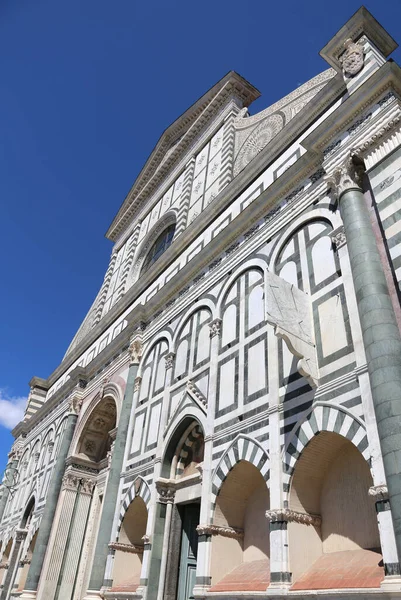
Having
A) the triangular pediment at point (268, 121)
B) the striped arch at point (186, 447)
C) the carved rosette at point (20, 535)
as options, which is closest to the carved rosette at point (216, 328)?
the striped arch at point (186, 447)

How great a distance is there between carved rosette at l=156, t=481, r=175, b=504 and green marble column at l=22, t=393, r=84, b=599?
768cm

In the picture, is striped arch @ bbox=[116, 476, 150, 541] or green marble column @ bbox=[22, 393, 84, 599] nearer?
striped arch @ bbox=[116, 476, 150, 541]

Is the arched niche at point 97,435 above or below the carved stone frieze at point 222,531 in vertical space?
above

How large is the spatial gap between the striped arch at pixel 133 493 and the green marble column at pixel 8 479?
15.1 meters

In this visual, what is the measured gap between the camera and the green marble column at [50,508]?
1522 centimetres

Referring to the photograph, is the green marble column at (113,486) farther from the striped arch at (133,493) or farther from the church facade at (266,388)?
the striped arch at (133,493)

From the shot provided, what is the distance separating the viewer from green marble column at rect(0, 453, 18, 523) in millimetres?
23609

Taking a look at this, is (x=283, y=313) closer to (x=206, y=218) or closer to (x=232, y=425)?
(x=232, y=425)

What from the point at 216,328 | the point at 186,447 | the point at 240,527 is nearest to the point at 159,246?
the point at 216,328

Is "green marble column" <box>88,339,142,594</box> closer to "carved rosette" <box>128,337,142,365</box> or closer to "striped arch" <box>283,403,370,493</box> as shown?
"carved rosette" <box>128,337,142,365</box>

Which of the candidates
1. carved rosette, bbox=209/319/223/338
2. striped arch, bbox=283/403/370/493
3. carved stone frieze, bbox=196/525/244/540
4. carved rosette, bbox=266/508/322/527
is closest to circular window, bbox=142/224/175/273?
carved rosette, bbox=209/319/223/338

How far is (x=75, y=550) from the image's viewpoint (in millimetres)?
15555

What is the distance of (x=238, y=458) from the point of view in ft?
27.3

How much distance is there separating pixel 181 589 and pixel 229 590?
8.74ft
